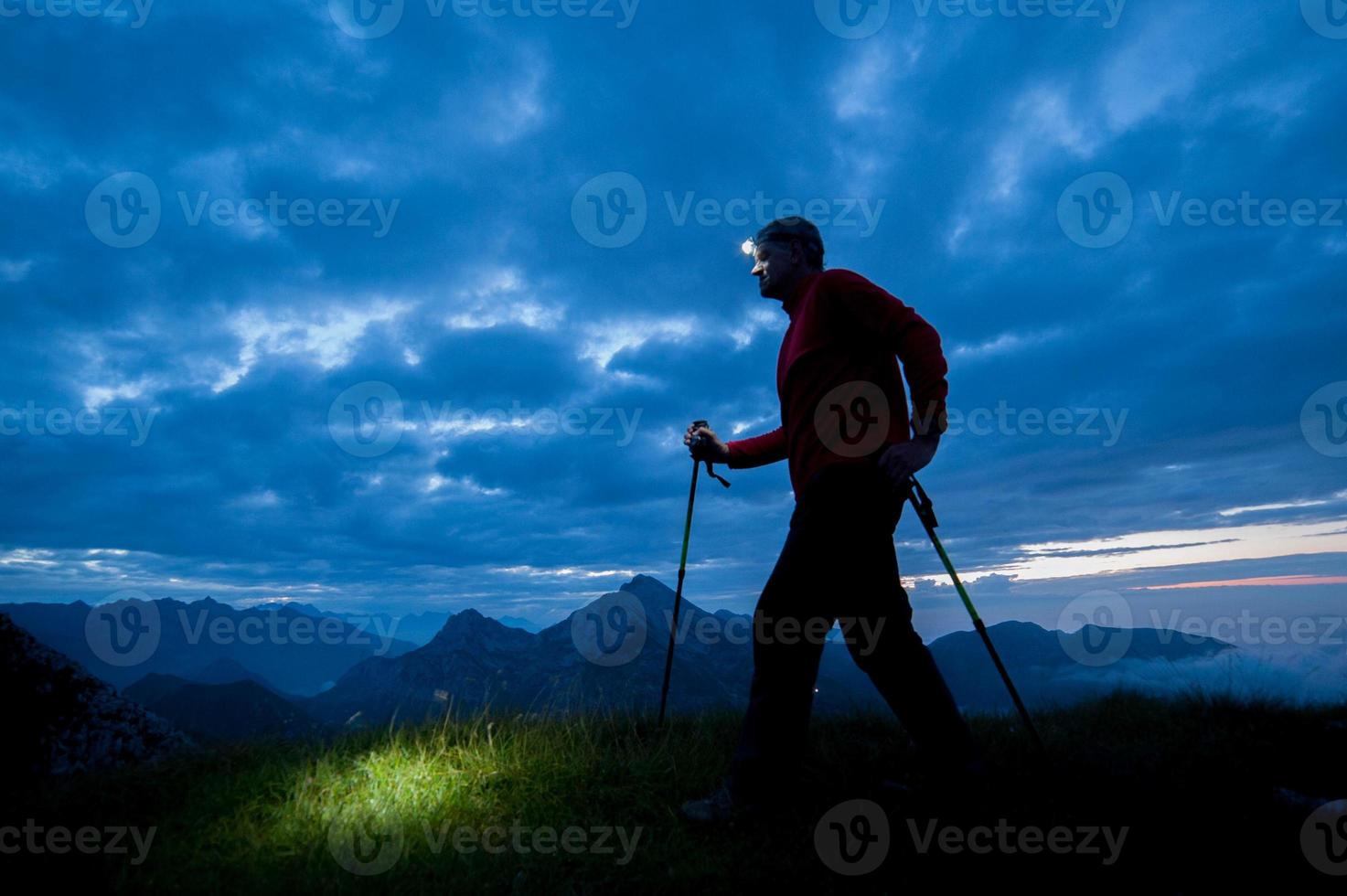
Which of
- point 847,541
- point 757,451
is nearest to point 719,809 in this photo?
point 847,541

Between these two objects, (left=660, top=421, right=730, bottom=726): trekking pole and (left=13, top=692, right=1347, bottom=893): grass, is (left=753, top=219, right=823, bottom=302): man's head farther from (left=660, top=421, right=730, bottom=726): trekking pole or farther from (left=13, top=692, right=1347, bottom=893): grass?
(left=13, top=692, right=1347, bottom=893): grass

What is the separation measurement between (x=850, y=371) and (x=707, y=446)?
1.69 m

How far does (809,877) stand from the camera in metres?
3.46

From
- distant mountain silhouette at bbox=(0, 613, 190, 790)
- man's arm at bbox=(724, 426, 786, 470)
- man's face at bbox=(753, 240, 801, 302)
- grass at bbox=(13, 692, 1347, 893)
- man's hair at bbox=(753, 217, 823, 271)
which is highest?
man's hair at bbox=(753, 217, 823, 271)

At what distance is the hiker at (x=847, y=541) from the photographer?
4.08 m

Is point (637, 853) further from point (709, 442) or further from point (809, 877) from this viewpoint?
point (709, 442)

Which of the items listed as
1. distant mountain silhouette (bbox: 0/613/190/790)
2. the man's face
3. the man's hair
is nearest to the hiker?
the man's face

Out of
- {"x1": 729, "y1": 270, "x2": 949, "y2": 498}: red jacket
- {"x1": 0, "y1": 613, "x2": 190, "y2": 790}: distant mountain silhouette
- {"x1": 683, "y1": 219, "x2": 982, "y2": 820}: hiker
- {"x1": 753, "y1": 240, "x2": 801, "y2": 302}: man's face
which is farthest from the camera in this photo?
{"x1": 0, "y1": 613, "x2": 190, "y2": 790}: distant mountain silhouette

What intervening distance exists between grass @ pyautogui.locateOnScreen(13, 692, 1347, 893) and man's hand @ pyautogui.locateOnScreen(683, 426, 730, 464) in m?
2.49

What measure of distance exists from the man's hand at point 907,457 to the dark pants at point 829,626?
0.21m

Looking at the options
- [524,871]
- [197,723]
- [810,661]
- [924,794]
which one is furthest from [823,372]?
[197,723]

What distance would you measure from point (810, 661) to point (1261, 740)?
4687mm

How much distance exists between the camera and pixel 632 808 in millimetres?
4504

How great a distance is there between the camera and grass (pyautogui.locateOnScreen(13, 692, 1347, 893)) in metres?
3.52
